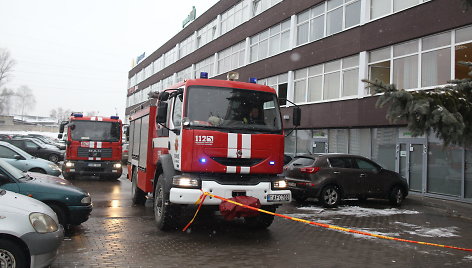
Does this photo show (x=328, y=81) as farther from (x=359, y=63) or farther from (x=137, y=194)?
(x=137, y=194)

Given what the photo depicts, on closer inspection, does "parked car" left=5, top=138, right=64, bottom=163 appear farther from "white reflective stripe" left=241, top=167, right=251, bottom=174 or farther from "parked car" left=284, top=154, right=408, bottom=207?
"white reflective stripe" left=241, top=167, right=251, bottom=174

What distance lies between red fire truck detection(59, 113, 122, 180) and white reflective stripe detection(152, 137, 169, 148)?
327 inches

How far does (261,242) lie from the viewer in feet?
22.8

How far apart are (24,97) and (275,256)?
169m

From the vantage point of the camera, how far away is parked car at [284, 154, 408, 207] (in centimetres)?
1152

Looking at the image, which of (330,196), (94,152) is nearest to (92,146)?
(94,152)

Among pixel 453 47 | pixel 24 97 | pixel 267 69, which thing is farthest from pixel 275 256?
pixel 24 97

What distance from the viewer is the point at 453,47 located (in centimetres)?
1459

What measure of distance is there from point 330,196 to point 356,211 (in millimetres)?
885

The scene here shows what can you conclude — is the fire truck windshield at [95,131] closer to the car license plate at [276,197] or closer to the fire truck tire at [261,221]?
the fire truck tire at [261,221]

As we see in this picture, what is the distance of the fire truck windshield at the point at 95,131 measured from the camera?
53.5ft

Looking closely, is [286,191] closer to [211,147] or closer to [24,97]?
[211,147]

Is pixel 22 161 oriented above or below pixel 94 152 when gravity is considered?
below

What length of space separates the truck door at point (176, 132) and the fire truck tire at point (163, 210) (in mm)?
602
